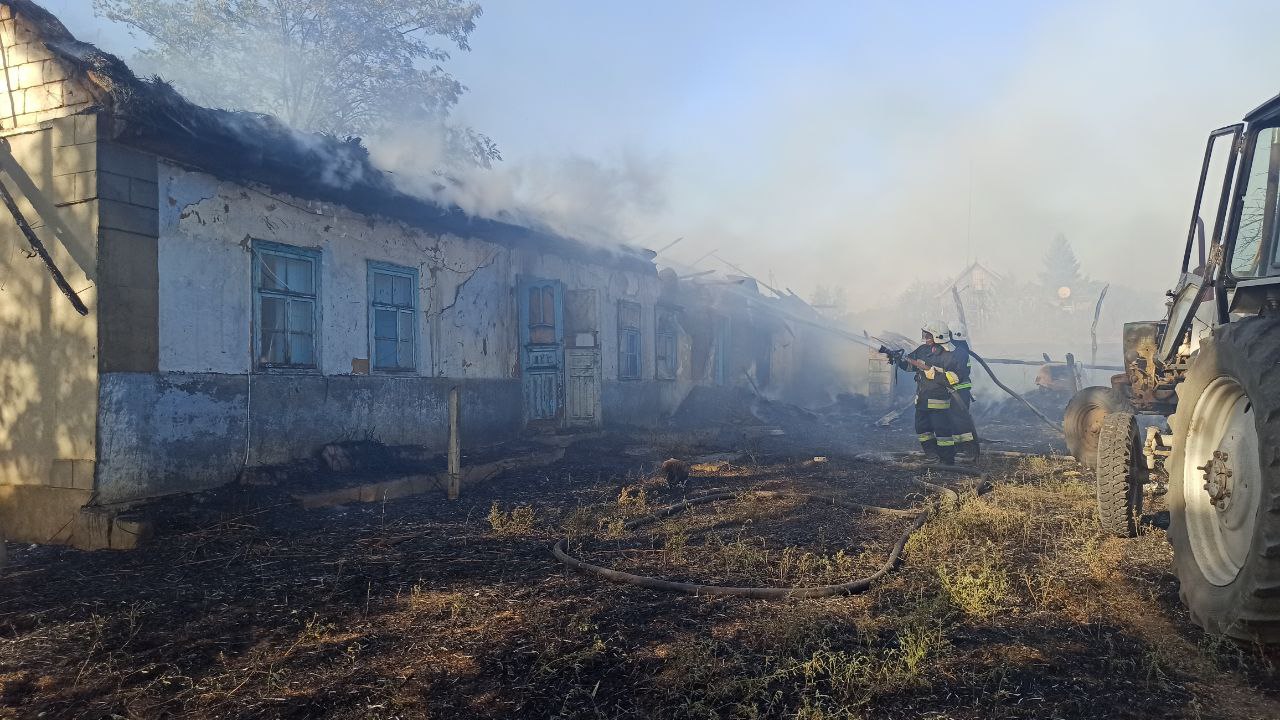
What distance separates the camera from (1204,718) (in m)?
2.59

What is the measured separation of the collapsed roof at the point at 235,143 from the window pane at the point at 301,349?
155cm

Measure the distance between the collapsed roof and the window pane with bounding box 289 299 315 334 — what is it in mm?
1186

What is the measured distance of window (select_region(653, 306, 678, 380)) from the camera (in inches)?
639

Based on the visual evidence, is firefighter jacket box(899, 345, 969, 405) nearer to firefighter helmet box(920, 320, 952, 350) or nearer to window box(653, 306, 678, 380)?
firefighter helmet box(920, 320, 952, 350)

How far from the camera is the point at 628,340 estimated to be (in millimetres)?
15047

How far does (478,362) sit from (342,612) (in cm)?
697

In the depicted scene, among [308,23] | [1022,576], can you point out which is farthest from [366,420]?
[308,23]

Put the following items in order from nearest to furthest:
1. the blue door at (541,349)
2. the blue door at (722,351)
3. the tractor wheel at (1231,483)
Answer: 1. the tractor wheel at (1231,483)
2. the blue door at (541,349)
3. the blue door at (722,351)

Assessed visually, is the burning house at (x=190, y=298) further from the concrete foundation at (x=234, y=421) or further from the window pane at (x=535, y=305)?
the window pane at (x=535, y=305)

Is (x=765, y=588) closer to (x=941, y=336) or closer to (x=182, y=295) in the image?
(x=182, y=295)

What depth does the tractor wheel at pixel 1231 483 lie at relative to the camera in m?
2.74

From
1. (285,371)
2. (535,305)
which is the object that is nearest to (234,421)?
(285,371)

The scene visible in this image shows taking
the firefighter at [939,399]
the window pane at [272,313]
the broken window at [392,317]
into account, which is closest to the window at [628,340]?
the broken window at [392,317]

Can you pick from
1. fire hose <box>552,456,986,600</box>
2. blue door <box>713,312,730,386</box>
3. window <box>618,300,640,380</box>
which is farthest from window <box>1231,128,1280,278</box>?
blue door <box>713,312,730,386</box>
